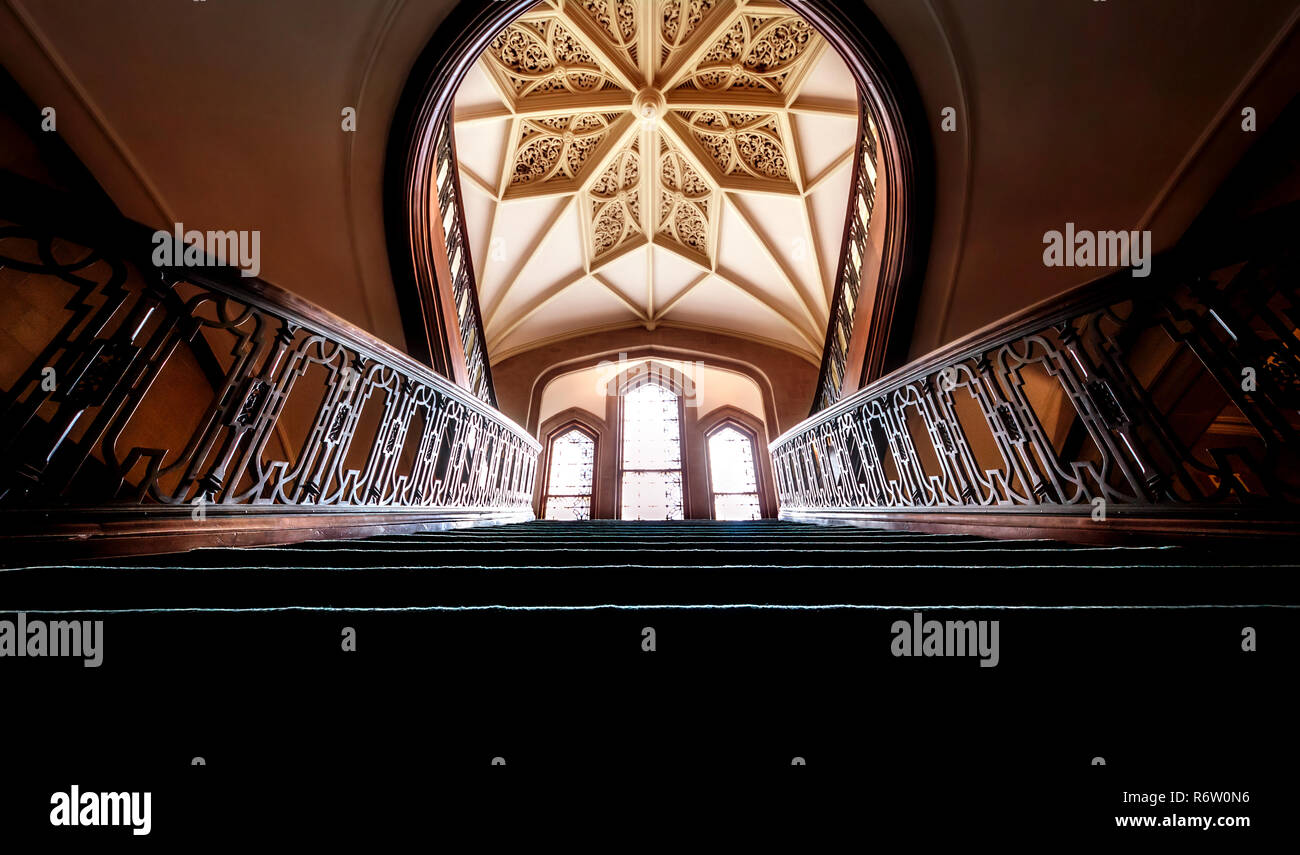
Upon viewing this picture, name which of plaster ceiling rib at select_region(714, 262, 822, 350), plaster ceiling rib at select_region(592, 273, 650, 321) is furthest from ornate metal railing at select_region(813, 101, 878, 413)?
plaster ceiling rib at select_region(592, 273, 650, 321)

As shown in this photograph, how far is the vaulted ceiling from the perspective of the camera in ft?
26.2

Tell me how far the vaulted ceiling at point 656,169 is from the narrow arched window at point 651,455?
2.15m

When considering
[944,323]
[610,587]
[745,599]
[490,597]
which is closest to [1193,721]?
[745,599]

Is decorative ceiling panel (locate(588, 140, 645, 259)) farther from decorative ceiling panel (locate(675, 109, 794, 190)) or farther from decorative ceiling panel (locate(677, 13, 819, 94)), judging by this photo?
decorative ceiling panel (locate(677, 13, 819, 94))

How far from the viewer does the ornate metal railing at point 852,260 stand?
5.09 m

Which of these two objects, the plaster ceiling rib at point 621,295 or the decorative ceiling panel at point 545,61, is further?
the plaster ceiling rib at point 621,295

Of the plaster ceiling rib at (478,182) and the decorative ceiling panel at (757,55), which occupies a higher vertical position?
the decorative ceiling panel at (757,55)

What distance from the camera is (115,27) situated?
2.89 meters

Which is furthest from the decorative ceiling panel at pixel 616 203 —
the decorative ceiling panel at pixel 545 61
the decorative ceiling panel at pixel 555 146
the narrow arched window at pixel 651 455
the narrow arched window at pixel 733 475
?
the narrow arched window at pixel 733 475

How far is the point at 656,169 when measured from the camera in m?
10.1

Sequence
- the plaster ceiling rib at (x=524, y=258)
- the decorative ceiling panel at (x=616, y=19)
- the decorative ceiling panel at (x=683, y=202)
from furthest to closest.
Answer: the plaster ceiling rib at (x=524, y=258) < the decorative ceiling panel at (x=683, y=202) < the decorative ceiling panel at (x=616, y=19)

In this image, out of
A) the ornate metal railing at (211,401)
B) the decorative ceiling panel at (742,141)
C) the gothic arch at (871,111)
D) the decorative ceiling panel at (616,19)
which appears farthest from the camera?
the decorative ceiling panel at (742,141)

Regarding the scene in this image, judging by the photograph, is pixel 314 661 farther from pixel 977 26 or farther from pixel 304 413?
pixel 304 413

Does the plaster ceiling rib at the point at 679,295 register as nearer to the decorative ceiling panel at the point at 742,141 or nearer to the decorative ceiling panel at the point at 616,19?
the decorative ceiling panel at the point at 742,141
